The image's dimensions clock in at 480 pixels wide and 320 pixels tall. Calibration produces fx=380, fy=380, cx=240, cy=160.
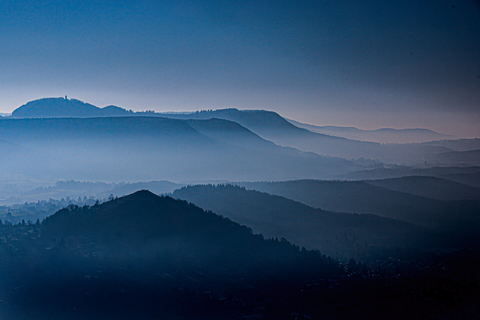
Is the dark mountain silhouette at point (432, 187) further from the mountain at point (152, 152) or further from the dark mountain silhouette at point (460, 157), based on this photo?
the mountain at point (152, 152)

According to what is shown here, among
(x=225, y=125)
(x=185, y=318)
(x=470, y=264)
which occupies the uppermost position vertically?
(x=225, y=125)

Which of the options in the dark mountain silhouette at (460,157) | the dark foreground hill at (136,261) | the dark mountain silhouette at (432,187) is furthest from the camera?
the dark mountain silhouette at (460,157)

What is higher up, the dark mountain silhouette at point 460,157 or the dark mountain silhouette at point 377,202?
the dark mountain silhouette at point 460,157

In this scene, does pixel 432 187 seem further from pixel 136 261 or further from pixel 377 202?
pixel 136 261

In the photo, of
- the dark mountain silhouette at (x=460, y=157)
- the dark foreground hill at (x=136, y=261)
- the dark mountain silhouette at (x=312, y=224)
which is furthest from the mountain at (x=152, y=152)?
the dark foreground hill at (x=136, y=261)

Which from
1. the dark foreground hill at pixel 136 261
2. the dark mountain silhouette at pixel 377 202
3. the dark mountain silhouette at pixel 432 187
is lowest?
the dark foreground hill at pixel 136 261

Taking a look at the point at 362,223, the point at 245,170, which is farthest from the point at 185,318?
the point at 245,170

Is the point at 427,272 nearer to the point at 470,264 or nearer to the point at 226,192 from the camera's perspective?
the point at 470,264
